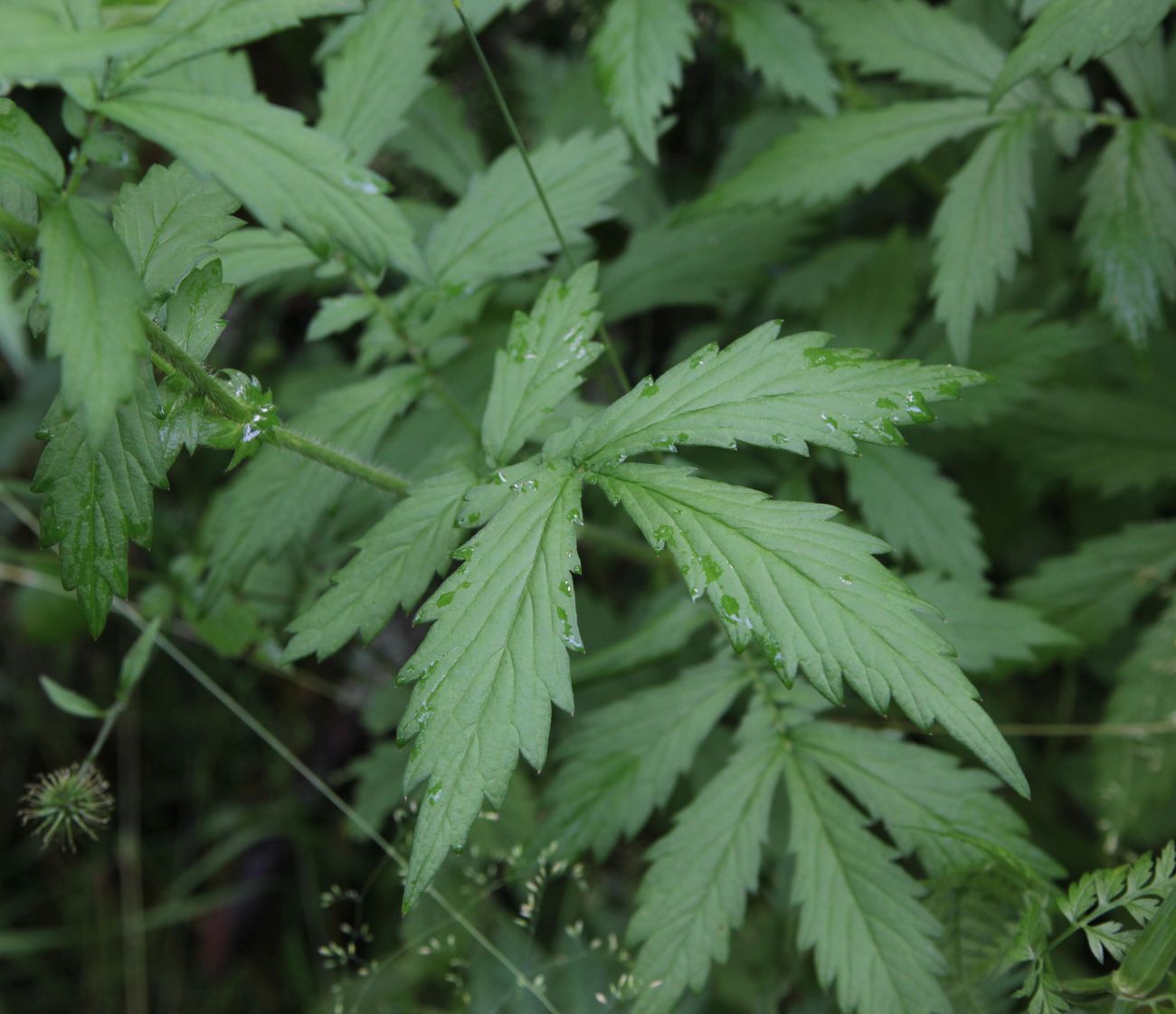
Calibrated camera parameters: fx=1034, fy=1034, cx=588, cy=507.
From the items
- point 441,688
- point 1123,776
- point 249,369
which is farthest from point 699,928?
point 249,369

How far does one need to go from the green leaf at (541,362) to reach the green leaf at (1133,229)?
105 cm

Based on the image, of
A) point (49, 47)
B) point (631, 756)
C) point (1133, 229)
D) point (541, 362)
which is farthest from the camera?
point (1133, 229)

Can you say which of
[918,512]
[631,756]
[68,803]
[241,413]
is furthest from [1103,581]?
[68,803]

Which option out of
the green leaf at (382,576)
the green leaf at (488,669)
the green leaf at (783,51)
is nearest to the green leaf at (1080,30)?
the green leaf at (783,51)

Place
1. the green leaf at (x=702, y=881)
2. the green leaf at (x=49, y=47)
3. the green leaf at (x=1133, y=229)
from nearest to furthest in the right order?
1. the green leaf at (x=49, y=47)
2. the green leaf at (x=702, y=881)
3. the green leaf at (x=1133, y=229)

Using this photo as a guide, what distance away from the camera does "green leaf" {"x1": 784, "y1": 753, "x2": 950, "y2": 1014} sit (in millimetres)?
1600

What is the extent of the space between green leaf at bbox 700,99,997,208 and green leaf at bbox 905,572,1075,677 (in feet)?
2.73

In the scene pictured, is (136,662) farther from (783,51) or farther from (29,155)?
(783,51)

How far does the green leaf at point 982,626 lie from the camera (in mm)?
1926

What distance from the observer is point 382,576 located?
61.2 inches

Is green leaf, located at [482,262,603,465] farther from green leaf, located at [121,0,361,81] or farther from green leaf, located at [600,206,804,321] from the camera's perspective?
green leaf, located at [600,206,804,321]

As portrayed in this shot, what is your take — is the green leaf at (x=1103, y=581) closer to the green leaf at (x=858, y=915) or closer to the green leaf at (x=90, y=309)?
the green leaf at (x=858, y=915)

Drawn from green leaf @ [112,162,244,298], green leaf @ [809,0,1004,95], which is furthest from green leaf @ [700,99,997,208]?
green leaf @ [112,162,244,298]

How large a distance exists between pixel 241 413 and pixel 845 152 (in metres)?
1.39
